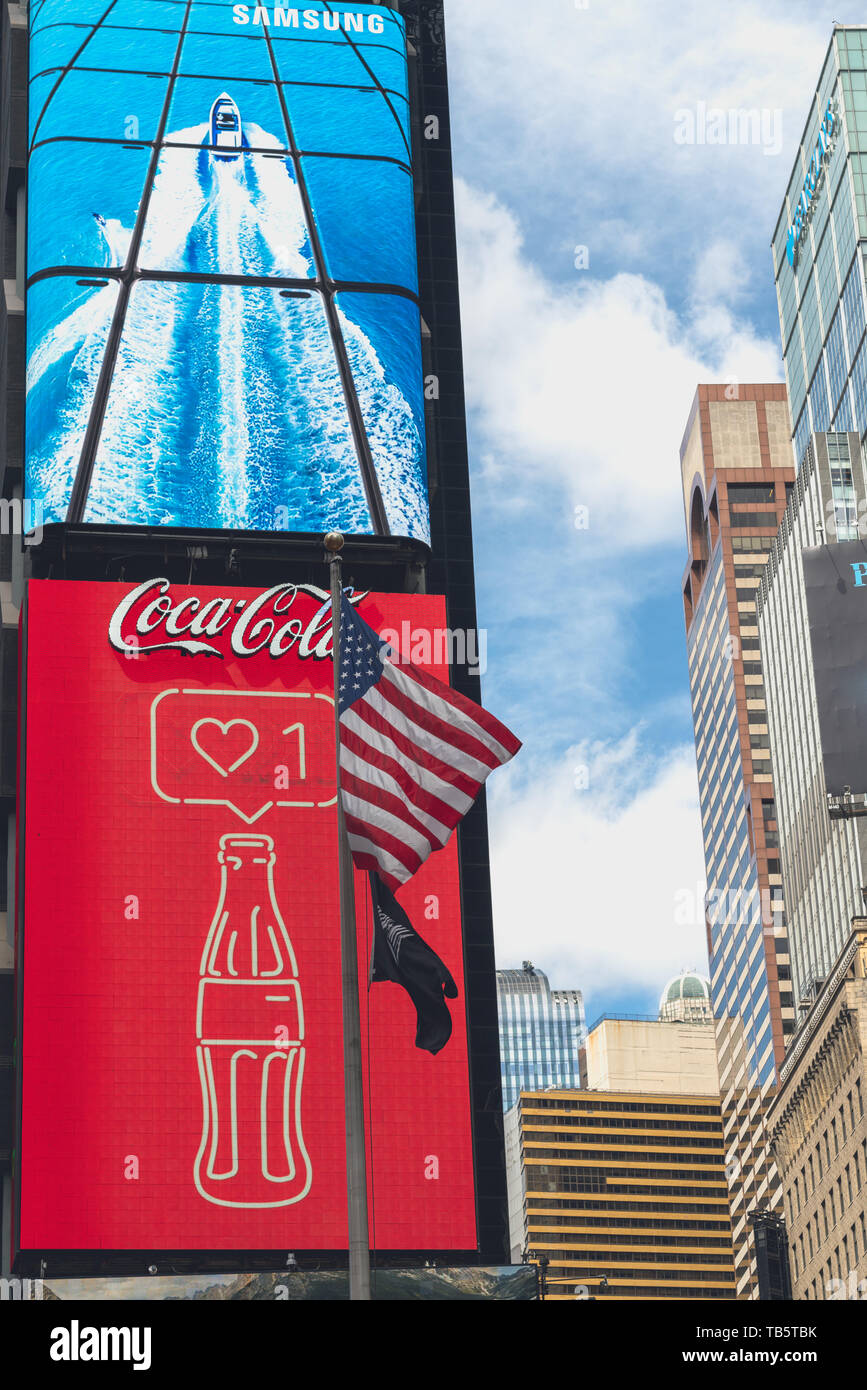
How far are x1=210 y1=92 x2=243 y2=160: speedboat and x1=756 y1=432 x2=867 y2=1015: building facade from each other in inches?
3713

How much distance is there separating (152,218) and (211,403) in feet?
25.9

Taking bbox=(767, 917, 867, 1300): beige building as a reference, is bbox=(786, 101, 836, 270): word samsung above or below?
above

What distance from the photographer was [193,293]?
7194cm

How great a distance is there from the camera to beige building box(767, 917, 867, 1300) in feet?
414

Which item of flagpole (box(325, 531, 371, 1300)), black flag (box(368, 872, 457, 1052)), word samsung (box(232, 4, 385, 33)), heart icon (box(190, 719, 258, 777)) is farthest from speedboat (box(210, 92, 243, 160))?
flagpole (box(325, 531, 371, 1300))

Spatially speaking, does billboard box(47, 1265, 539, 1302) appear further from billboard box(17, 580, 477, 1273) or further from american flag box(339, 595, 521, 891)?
american flag box(339, 595, 521, 891)

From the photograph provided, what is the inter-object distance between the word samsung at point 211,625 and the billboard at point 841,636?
25.0 meters

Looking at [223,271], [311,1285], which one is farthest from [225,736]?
[223,271]

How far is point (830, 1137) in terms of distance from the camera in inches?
5359

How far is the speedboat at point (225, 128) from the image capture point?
7562cm
